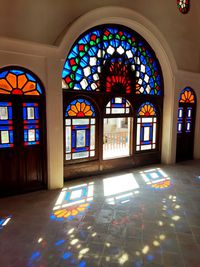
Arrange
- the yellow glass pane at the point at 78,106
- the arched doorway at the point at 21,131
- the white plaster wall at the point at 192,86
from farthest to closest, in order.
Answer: the white plaster wall at the point at 192,86
the yellow glass pane at the point at 78,106
the arched doorway at the point at 21,131

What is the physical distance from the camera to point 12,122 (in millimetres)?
3566

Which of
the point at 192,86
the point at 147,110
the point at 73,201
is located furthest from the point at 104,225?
the point at 192,86

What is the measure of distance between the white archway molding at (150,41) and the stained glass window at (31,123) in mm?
1122

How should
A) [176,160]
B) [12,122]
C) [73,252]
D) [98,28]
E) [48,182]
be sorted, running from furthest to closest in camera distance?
[176,160] < [98,28] < [48,182] < [12,122] < [73,252]

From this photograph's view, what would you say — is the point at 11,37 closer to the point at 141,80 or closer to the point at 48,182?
the point at 48,182

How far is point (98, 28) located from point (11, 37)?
1933 millimetres

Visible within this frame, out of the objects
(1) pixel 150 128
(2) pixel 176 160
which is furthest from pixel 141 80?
(2) pixel 176 160

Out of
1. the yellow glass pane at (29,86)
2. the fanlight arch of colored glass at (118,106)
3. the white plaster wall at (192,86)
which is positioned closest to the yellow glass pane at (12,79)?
the yellow glass pane at (29,86)

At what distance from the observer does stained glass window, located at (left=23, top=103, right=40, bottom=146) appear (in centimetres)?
369

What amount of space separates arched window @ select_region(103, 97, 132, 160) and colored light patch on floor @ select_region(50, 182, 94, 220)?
3.92 ft

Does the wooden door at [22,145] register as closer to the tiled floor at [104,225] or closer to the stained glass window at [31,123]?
the stained glass window at [31,123]

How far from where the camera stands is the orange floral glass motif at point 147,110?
5.35 m

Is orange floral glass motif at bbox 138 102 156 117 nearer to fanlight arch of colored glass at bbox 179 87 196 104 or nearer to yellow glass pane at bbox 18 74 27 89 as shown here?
fanlight arch of colored glass at bbox 179 87 196 104

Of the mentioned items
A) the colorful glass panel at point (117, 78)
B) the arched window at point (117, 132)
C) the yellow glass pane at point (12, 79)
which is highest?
the colorful glass panel at point (117, 78)
